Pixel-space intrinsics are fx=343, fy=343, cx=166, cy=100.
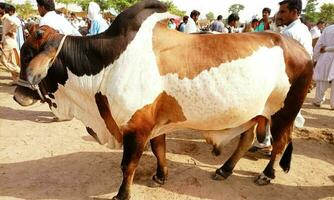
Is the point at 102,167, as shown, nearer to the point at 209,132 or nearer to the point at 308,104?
the point at 209,132

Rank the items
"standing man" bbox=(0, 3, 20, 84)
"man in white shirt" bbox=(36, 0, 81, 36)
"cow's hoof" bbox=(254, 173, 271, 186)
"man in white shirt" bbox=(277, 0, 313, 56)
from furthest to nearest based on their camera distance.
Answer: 1. "standing man" bbox=(0, 3, 20, 84)
2. "man in white shirt" bbox=(36, 0, 81, 36)
3. "man in white shirt" bbox=(277, 0, 313, 56)
4. "cow's hoof" bbox=(254, 173, 271, 186)

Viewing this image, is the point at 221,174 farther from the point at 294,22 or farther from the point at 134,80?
the point at 294,22

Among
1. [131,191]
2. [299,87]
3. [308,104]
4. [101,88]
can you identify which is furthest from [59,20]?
[308,104]

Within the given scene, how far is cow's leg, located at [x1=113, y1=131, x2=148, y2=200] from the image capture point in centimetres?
283

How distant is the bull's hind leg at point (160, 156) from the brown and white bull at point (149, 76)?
41 centimetres

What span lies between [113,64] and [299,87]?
1.77 metres

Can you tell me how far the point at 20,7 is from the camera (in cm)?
→ 2858

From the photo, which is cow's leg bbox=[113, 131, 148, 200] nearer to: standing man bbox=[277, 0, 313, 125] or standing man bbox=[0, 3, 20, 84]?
standing man bbox=[277, 0, 313, 125]

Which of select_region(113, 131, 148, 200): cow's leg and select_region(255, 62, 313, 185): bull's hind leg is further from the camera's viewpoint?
select_region(255, 62, 313, 185): bull's hind leg

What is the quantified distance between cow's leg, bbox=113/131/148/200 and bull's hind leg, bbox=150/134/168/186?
0.49m

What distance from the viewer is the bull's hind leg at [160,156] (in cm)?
347

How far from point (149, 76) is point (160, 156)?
42.5 inches

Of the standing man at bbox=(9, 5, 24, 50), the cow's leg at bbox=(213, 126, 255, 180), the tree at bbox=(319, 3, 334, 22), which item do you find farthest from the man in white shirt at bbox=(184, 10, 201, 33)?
the tree at bbox=(319, 3, 334, 22)

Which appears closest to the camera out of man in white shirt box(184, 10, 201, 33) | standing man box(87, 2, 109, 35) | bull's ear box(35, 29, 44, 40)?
bull's ear box(35, 29, 44, 40)
